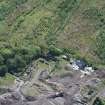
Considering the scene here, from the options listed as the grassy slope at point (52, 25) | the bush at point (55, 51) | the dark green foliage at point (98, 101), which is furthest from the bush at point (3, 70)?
the dark green foliage at point (98, 101)

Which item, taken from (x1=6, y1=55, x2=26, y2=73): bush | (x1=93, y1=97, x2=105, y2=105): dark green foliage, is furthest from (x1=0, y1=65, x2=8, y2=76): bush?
(x1=93, y1=97, x2=105, y2=105): dark green foliage

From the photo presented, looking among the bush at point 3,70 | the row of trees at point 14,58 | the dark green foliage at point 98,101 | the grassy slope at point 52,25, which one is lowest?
the dark green foliage at point 98,101

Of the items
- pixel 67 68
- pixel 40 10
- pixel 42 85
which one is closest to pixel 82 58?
pixel 67 68

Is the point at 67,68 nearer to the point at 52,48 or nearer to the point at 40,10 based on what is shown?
the point at 52,48

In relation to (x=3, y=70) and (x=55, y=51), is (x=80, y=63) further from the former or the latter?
(x=3, y=70)

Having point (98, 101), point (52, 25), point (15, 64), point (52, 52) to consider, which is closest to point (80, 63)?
point (52, 52)

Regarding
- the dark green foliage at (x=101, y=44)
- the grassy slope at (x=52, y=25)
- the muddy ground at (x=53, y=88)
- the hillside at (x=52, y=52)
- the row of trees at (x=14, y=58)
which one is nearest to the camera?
the muddy ground at (x=53, y=88)

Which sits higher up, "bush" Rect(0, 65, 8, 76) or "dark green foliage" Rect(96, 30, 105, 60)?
"dark green foliage" Rect(96, 30, 105, 60)

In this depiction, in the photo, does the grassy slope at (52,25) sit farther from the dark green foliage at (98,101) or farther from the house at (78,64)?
the dark green foliage at (98,101)

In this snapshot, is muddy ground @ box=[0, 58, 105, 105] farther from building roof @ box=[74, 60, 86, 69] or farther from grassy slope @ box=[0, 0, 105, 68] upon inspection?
grassy slope @ box=[0, 0, 105, 68]
